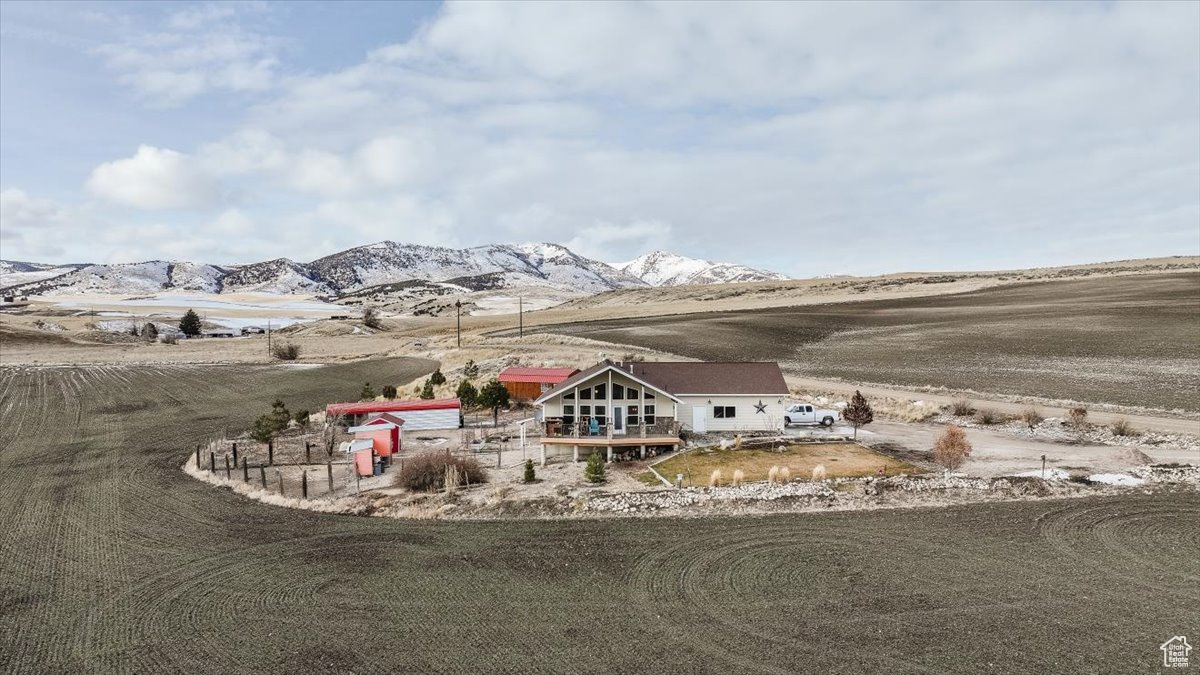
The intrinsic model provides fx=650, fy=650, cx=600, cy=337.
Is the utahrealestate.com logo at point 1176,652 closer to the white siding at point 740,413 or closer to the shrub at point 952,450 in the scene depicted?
the shrub at point 952,450

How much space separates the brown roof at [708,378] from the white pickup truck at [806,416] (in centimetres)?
244

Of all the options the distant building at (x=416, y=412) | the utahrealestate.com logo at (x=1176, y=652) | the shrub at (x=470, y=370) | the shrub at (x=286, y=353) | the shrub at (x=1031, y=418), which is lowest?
the utahrealestate.com logo at (x=1176, y=652)

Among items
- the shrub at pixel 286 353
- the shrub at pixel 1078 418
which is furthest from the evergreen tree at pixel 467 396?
the shrub at pixel 286 353

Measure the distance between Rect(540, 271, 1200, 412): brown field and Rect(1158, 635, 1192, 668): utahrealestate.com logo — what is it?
33.4 m

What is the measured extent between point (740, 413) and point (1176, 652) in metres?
23.6

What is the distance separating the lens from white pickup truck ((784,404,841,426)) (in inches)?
1583

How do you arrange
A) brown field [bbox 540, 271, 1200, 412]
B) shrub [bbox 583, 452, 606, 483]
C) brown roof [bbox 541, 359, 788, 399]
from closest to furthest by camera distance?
shrub [bbox 583, 452, 606, 483] → brown roof [bbox 541, 359, 788, 399] → brown field [bbox 540, 271, 1200, 412]

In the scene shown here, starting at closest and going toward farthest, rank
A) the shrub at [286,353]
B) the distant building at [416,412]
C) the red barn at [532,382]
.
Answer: the distant building at [416,412]
the red barn at [532,382]
the shrub at [286,353]

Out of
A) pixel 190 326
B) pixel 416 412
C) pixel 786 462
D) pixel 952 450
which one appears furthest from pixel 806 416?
pixel 190 326

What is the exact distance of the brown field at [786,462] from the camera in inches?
1161

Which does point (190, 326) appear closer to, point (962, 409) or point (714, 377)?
point (714, 377)

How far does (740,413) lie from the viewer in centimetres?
3791

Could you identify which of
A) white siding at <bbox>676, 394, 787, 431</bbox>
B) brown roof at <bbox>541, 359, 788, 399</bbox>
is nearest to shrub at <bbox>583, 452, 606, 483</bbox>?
brown roof at <bbox>541, 359, 788, 399</bbox>

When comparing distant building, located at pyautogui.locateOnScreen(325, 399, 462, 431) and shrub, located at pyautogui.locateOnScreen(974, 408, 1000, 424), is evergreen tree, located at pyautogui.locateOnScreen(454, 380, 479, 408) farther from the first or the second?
shrub, located at pyautogui.locateOnScreen(974, 408, 1000, 424)
